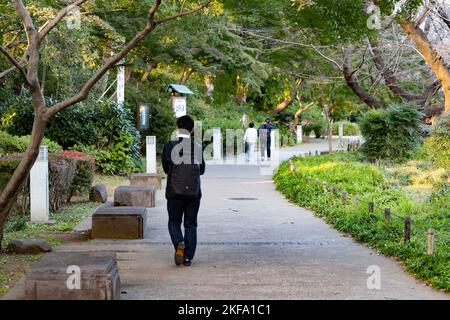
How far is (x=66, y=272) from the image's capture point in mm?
6598

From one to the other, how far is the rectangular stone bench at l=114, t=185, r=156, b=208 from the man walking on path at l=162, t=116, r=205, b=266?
530 cm

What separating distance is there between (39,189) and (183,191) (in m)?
4.40

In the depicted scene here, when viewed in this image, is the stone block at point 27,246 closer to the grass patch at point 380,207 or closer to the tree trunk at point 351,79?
the grass patch at point 380,207

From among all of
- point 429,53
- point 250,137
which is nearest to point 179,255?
point 429,53

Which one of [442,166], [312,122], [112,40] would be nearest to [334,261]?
[442,166]

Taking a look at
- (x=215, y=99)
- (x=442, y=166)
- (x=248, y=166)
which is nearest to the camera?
(x=442, y=166)

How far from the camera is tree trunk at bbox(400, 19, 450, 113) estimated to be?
2175 centimetres

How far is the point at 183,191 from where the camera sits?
8.76m

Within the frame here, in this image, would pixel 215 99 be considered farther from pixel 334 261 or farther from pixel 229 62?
pixel 334 261

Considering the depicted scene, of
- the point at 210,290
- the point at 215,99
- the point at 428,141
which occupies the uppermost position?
the point at 215,99

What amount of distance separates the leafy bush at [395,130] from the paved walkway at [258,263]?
11318 millimetres

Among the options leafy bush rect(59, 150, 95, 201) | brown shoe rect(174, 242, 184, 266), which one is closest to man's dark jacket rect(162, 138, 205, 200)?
brown shoe rect(174, 242, 184, 266)

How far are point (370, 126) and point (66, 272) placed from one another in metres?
19.7

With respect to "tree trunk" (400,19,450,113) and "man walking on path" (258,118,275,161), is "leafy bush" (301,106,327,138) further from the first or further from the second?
"tree trunk" (400,19,450,113)
